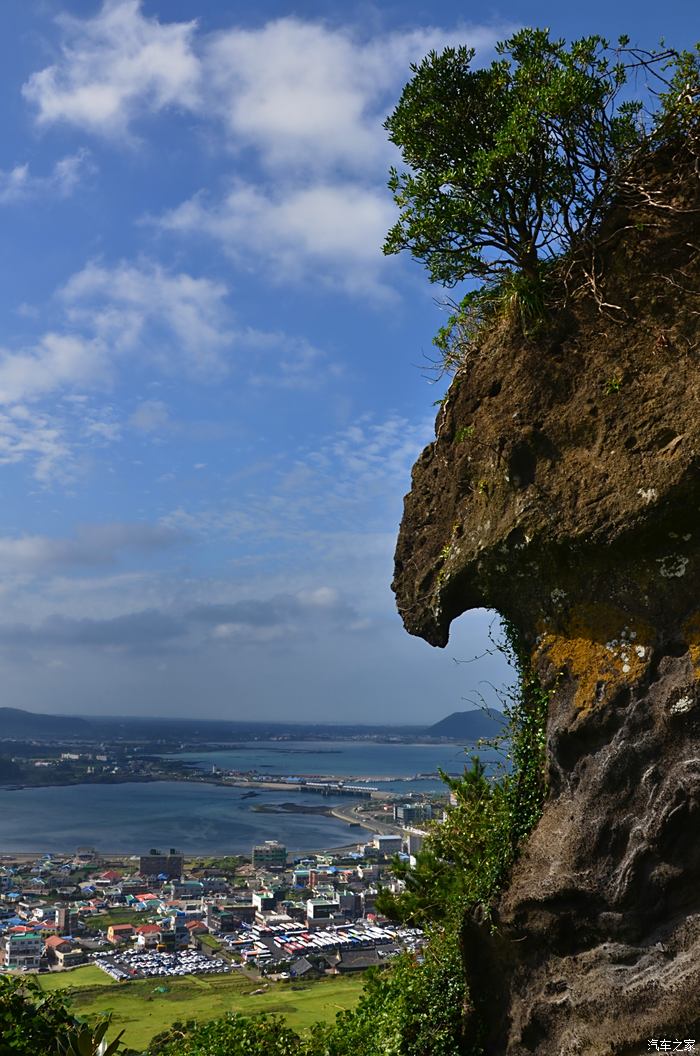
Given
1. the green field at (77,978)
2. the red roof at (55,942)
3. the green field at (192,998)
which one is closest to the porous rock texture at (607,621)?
the green field at (192,998)

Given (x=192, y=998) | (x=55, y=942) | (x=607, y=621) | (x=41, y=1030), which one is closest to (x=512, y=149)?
(x=607, y=621)

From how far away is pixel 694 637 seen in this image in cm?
554

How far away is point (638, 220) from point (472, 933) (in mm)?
6326

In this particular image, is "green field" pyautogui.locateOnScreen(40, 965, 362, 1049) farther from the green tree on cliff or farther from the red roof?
the green tree on cliff

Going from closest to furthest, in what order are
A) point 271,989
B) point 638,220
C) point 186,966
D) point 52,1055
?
point 638,220 < point 52,1055 < point 271,989 < point 186,966

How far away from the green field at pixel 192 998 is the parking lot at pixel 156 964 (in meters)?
0.69

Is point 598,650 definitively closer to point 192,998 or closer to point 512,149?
point 512,149

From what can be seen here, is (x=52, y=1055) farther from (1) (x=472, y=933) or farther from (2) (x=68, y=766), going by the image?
(2) (x=68, y=766)

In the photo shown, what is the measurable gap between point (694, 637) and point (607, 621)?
2.25ft

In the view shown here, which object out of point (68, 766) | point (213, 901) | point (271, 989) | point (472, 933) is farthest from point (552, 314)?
point (68, 766)

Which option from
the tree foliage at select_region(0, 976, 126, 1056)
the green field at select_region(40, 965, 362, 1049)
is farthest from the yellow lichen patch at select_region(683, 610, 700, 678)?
the green field at select_region(40, 965, 362, 1049)

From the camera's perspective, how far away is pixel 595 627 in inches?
241

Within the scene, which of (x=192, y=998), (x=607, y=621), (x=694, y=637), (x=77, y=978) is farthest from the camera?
(x=77, y=978)

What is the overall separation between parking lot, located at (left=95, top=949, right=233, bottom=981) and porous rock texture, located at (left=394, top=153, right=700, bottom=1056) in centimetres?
2431
